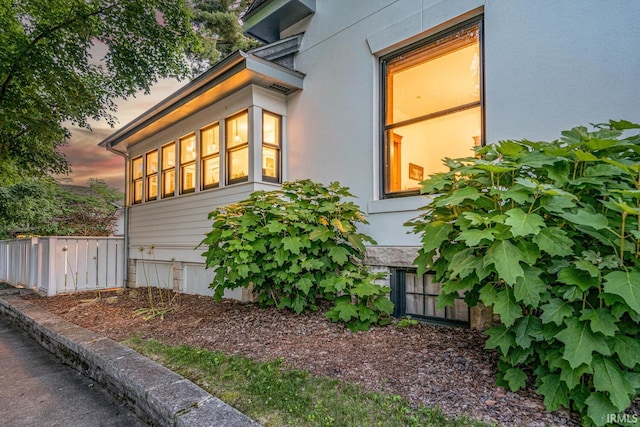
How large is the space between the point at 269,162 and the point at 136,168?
202 inches

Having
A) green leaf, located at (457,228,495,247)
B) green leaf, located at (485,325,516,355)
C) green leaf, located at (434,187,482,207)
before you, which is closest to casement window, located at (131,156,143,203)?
green leaf, located at (434,187,482,207)

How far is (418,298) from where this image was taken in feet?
12.5

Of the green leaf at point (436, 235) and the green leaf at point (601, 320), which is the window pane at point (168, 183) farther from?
the green leaf at point (601, 320)

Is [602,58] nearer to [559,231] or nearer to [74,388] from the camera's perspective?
[559,231]

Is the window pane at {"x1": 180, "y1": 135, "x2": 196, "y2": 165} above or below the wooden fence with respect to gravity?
above

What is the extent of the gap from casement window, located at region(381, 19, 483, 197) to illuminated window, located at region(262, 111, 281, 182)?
1991 mm

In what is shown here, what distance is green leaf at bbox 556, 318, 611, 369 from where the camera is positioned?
163 cm

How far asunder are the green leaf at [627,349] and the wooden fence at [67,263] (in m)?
8.33

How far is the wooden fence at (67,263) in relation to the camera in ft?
21.5

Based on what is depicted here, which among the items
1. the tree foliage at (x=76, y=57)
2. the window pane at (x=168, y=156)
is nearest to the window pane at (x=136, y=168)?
the tree foliage at (x=76, y=57)

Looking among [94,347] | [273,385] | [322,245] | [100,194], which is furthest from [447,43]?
[100,194]

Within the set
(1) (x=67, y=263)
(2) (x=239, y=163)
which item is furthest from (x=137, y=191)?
(2) (x=239, y=163)

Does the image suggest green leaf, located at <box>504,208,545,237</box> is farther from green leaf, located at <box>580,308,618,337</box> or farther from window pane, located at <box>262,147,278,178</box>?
window pane, located at <box>262,147,278,178</box>

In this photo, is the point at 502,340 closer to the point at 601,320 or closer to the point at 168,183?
the point at 601,320
